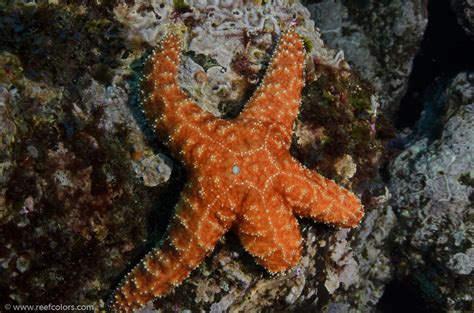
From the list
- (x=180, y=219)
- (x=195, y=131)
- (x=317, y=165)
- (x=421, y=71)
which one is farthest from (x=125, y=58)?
(x=421, y=71)

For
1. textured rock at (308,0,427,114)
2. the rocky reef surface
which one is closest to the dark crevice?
textured rock at (308,0,427,114)

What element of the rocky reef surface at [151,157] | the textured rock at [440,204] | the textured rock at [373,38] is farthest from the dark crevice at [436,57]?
the rocky reef surface at [151,157]

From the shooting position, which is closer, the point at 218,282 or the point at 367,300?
the point at 218,282

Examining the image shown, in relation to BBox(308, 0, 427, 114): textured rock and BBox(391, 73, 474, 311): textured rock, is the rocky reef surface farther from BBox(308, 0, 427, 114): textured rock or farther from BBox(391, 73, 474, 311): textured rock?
BBox(308, 0, 427, 114): textured rock

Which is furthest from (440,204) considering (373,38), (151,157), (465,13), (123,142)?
(123,142)

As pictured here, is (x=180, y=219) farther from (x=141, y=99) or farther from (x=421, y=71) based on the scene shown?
(x=421, y=71)

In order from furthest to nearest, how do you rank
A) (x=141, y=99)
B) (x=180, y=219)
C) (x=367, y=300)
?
(x=367, y=300)
(x=141, y=99)
(x=180, y=219)
